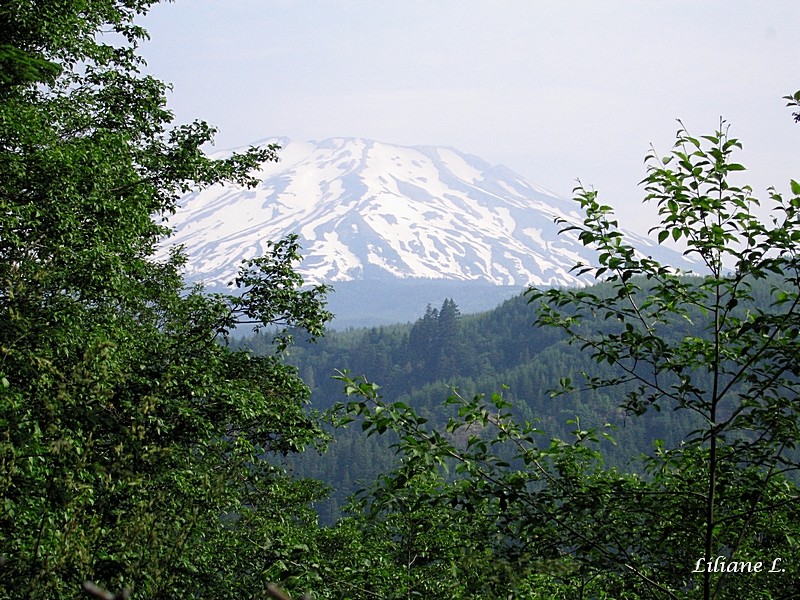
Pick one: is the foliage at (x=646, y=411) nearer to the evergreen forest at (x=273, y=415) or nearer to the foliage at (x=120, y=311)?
the evergreen forest at (x=273, y=415)

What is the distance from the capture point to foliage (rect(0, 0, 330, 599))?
7.29 meters

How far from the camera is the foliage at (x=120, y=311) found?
23.9 ft

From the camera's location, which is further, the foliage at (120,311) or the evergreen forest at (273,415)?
the foliage at (120,311)

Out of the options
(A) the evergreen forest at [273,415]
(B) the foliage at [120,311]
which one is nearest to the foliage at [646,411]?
(A) the evergreen forest at [273,415]

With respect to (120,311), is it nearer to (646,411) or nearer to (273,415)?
(273,415)

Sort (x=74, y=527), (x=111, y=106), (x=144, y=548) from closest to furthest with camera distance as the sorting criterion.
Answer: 1. (x=74, y=527)
2. (x=144, y=548)
3. (x=111, y=106)

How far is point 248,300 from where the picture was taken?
42.5 feet

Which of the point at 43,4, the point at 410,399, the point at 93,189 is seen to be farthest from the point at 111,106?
the point at 410,399

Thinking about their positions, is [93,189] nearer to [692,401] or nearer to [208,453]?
[208,453]

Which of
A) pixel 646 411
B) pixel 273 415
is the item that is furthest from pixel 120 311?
pixel 646 411

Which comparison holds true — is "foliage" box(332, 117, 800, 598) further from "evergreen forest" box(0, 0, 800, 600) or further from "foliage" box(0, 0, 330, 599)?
"foliage" box(0, 0, 330, 599)

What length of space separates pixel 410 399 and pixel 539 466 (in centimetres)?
18586

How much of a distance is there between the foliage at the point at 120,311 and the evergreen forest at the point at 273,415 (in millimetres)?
55

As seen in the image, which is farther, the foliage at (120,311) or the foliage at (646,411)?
the foliage at (120,311)
